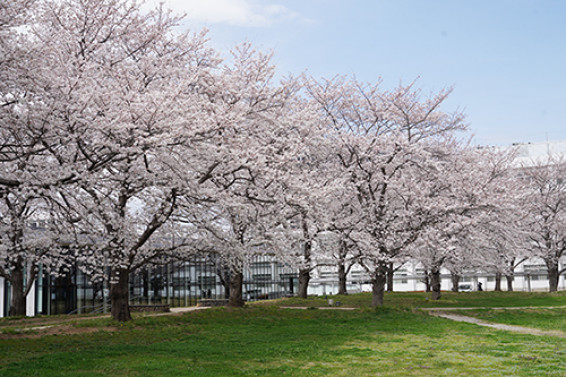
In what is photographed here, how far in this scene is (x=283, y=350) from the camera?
1269 centimetres

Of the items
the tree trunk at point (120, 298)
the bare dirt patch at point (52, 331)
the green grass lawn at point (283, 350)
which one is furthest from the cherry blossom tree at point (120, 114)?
the green grass lawn at point (283, 350)

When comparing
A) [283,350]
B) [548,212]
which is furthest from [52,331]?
[548,212]

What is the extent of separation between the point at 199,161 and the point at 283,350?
685 cm

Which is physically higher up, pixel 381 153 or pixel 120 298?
pixel 381 153

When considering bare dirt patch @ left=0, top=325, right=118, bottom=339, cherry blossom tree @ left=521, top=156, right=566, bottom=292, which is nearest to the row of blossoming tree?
bare dirt patch @ left=0, top=325, right=118, bottom=339

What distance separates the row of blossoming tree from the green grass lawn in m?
3.01

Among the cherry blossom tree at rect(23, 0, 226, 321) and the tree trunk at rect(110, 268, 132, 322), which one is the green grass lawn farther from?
the cherry blossom tree at rect(23, 0, 226, 321)

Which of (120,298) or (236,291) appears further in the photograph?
(236,291)

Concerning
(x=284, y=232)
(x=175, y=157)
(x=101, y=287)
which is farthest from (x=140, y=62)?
(x=101, y=287)

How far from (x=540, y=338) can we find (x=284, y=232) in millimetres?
9734

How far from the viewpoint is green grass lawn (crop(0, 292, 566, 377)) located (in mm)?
10133

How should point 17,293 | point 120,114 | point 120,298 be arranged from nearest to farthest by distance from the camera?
1. point 120,114
2. point 120,298
3. point 17,293

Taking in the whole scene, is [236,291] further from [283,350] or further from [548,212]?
[548,212]

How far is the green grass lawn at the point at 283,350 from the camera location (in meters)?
10.1
